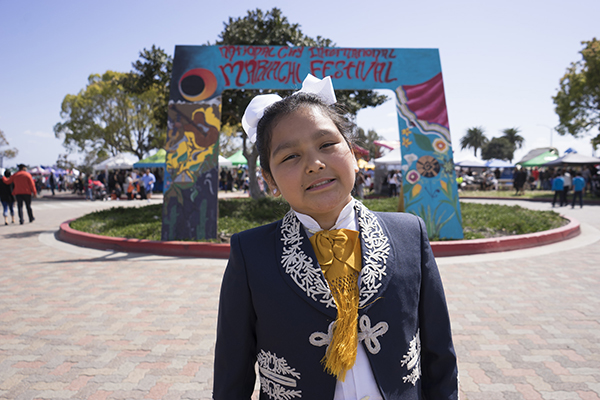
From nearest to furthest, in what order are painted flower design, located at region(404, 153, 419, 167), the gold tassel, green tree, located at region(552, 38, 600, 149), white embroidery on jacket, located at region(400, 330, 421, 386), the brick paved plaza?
1. the gold tassel
2. white embroidery on jacket, located at region(400, 330, 421, 386)
3. the brick paved plaza
4. painted flower design, located at region(404, 153, 419, 167)
5. green tree, located at region(552, 38, 600, 149)

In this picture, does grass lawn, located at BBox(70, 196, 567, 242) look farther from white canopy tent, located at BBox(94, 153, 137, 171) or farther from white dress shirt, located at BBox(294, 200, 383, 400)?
white canopy tent, located at BBox(94, 153, 137, 171)

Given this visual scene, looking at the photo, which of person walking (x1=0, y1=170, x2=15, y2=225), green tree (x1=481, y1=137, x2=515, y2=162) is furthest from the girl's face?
green tree (x1=481, y1=137, x2=515, y2=162)

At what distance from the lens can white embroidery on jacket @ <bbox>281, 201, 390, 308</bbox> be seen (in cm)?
131

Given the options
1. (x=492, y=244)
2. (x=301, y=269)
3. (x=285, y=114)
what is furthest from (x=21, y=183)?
(x=301, y=269)

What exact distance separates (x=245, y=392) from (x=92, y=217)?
38.3 ft

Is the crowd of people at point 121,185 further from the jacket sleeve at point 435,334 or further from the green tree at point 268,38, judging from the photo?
the jacket sleeve at point 435,334

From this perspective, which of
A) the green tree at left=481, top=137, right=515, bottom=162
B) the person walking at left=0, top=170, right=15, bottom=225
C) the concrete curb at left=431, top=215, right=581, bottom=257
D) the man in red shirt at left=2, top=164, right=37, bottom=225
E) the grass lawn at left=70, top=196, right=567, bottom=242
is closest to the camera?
the concrete curb at left=431, top=215, right=581, bottom=257

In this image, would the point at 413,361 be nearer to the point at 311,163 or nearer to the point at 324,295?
the point at 324,295

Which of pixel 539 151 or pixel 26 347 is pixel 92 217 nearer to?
pixel 26 347

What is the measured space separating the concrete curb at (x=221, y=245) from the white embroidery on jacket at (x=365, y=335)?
6.24 metres

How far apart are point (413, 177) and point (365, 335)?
746 cm

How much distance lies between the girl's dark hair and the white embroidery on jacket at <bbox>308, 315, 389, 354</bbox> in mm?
626

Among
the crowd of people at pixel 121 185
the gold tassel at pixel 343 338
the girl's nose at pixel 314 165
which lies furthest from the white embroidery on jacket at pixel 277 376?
the crowd of people at pixel 121 185

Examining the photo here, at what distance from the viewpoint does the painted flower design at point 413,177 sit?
8383mm
